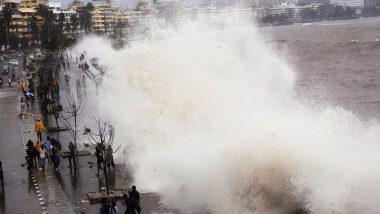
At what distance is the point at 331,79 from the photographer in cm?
6106

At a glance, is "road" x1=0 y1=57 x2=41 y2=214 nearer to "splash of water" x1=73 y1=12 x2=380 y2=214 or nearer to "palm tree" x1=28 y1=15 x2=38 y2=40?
"splash of water" x1=73 y1=12 x2=380 y2=214

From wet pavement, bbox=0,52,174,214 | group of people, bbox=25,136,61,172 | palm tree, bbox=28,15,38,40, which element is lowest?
wet pavement, bbox=0,52,174,214

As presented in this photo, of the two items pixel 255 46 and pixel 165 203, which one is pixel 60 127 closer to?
pixel 165 203

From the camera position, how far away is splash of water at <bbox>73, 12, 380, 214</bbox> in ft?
56.9

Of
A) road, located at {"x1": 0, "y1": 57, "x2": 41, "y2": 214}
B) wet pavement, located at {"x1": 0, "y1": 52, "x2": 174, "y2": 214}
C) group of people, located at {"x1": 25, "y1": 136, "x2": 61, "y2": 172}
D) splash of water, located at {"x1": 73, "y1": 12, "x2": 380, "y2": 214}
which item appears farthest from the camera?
group of people, located at {"x1": 25, "y1": 136, "x2": 61, "y2": 172}

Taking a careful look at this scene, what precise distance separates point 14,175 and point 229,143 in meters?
7.65

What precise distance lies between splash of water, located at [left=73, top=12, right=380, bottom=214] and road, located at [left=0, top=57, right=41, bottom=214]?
12.1 ft

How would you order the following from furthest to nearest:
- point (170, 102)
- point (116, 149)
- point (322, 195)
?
1. point (170, 102)
2. point (116, 149)
3. point (322, 195)

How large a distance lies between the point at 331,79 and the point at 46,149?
42.3 meters

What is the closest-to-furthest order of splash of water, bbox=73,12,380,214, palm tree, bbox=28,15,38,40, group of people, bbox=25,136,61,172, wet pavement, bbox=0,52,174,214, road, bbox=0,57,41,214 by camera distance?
splash of water, bbox=73,12,380,214 < wet pavement, bbox=0,52,174,214 < road, bbox=0,57,41,214 < group of people, bbox=25,136,61,172 < palm tree, bbox=28,15,38,40

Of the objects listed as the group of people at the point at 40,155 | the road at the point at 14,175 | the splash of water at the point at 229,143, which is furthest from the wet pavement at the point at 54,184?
the splash of water at the point at 229,143

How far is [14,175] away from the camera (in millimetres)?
21688

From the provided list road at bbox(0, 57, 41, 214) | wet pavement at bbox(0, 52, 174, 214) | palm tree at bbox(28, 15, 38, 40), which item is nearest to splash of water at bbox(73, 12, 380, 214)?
wet pavement at bbox(0, 52, 174, 214)

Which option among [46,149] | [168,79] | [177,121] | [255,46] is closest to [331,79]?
[255,46]
